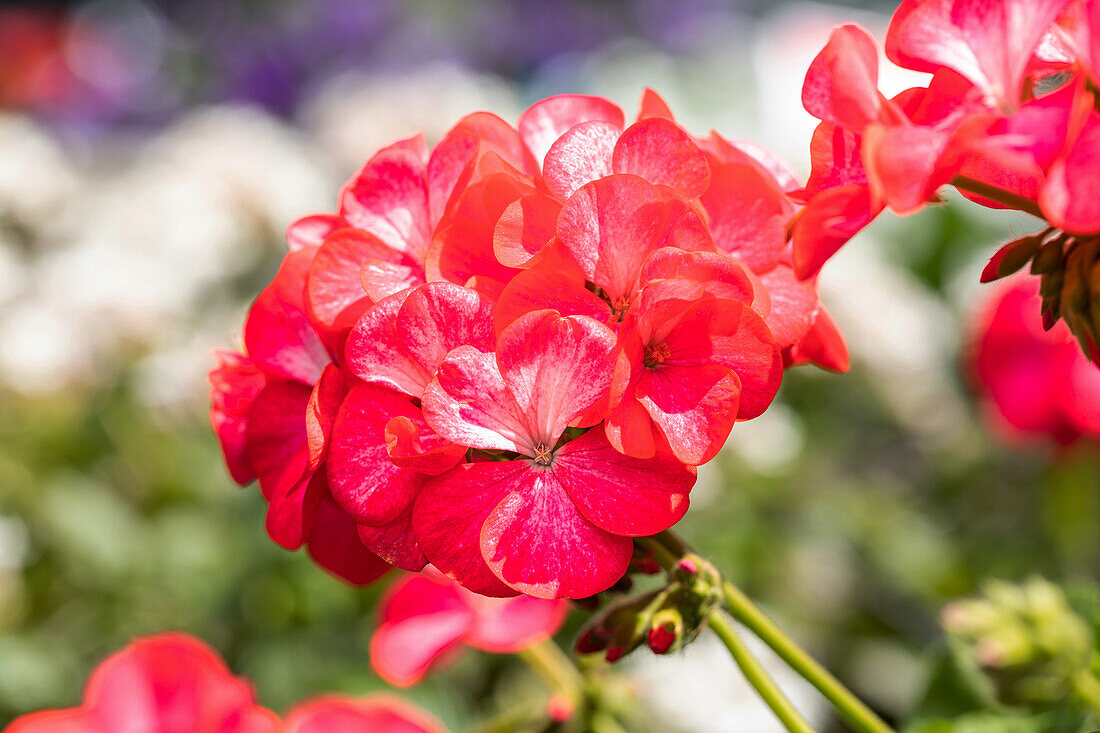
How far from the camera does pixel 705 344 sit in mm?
285

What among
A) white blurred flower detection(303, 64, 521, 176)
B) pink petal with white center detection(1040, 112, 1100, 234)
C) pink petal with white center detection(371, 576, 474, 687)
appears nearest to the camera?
pink petal with white center detection(1040, 112, 1100, 234)

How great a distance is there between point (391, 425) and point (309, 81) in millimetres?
2417

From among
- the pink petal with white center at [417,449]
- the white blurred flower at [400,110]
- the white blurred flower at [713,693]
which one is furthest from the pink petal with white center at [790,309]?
the white blurred flower at [400,110]

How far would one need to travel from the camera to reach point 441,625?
46 cm

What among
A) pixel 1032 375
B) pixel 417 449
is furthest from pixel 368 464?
pixel 1032 375

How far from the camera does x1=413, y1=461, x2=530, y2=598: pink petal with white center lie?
0.28 metres

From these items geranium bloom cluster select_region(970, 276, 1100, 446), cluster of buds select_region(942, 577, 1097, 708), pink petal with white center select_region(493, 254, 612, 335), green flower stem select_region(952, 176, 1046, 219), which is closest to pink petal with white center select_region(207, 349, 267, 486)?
pink petal with white center select_region(493, 254, 612, 335)

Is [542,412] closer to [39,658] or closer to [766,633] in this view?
[766,633]

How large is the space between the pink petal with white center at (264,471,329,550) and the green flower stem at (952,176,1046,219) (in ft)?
0.65

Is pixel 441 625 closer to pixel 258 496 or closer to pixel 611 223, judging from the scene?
pixel 611 223

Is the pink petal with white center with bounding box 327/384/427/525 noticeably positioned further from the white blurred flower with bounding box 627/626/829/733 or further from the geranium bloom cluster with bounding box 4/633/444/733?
the white blurred flower with bounding box 627/626/829/733

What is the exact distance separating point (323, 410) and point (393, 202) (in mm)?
80

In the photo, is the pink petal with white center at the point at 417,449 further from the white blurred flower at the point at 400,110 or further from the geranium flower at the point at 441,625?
the white blurred flower at the point at 400,110

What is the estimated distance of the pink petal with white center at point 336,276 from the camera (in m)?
0.32
